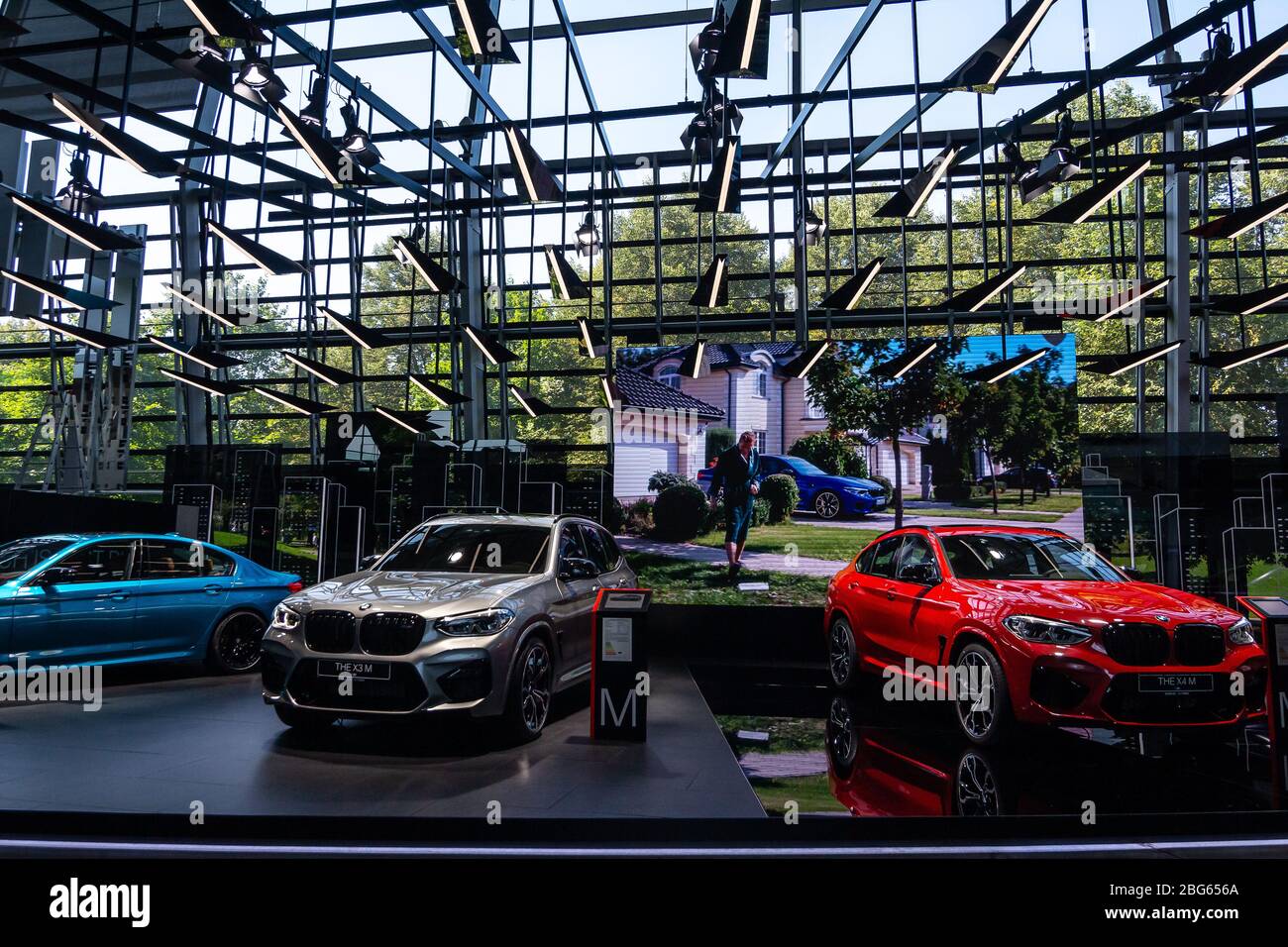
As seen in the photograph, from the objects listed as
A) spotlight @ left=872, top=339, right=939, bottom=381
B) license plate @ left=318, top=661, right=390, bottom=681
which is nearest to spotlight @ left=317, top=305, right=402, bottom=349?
license plate @ left=318, top=661, right=390, bottom=681

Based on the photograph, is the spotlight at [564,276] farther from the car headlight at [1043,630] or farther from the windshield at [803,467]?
the car headlight at [1043,630]

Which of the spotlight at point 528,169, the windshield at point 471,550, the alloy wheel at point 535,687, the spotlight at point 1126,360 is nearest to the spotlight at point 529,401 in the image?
the spotlight at point 528,169

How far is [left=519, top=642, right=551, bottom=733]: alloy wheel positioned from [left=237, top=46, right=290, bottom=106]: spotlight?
5.52 meters

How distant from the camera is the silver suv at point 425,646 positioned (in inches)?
183

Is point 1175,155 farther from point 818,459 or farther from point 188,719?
point 188,719

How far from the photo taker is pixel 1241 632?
494 centimetres

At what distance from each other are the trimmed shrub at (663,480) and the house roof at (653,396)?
0.84 meters

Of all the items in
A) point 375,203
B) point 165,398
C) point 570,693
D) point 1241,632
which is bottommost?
point 570,693

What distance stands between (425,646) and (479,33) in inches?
172

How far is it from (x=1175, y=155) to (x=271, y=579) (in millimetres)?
10527

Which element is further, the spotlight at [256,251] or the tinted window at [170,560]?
the spotlight at [256,251]

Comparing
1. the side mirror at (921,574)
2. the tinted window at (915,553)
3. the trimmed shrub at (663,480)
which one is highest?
the trimmed shrub at (663,480)

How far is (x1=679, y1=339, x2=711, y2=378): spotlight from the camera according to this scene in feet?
33.8

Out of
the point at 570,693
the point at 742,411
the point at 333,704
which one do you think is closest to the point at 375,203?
the point at 742,411
